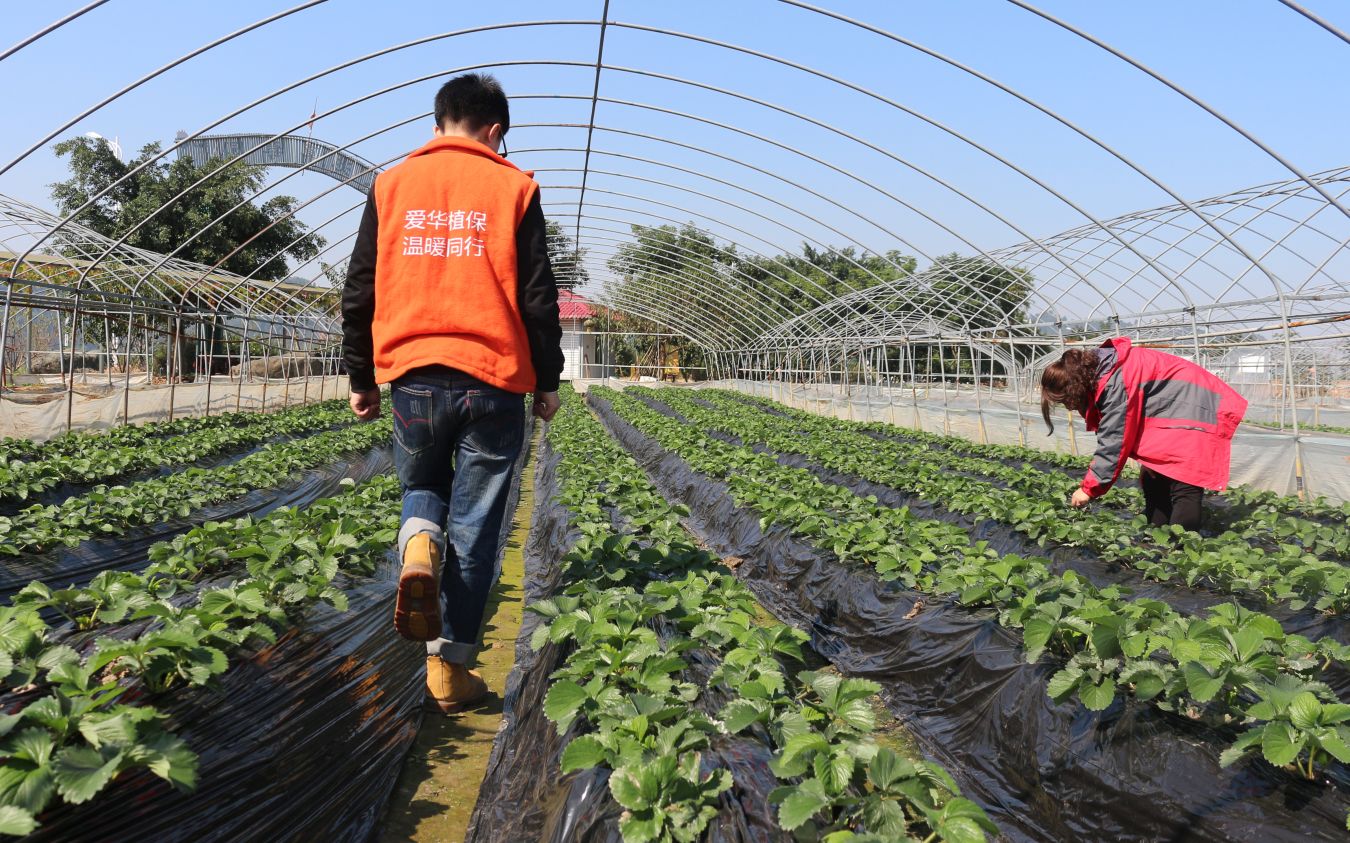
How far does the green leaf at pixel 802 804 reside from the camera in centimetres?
182

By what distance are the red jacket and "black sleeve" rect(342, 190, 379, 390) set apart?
445cm

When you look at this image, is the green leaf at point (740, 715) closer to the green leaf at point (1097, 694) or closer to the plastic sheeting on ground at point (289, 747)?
the green leaf at point (1097, 694)

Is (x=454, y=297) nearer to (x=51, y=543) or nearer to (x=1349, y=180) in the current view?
(x=51, y=543)

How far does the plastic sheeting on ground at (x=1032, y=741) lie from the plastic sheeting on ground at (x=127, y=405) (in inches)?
460

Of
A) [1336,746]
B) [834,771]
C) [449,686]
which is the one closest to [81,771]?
[834,771]

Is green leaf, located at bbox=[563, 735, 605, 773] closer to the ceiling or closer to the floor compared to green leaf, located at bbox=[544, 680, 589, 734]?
closer to the floor

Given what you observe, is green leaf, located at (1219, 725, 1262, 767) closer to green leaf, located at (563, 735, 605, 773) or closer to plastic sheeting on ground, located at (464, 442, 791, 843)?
plastic sheeting on ground, located at (464, 442, 791, 843)

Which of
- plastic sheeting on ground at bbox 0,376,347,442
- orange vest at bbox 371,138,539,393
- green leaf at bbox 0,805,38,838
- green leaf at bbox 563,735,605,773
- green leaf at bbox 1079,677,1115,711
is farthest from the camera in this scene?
plastic sheeting on ground at bbox 0,376,347,442

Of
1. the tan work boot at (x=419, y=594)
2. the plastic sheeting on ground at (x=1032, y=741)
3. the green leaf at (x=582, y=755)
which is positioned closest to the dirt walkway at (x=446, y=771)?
the tan work boot at (x=419, y=594)

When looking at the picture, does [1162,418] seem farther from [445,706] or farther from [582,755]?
[582,755]

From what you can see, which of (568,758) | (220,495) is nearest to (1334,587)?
(568,758)

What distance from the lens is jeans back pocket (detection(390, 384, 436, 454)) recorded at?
127 inches

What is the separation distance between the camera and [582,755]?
2.18m

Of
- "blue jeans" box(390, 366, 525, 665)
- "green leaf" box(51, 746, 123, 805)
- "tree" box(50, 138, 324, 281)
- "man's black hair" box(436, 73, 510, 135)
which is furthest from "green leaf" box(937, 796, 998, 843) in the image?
"tree" box(50, 138, 324, 281)
